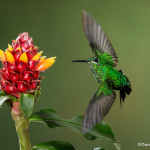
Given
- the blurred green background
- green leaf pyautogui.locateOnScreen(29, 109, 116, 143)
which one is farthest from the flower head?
the blurred green background

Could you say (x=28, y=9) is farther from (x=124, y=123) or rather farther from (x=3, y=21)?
(x=124, y=123)

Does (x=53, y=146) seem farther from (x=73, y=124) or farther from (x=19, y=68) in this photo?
(x=19, y=68)

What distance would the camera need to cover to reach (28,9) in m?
2.01

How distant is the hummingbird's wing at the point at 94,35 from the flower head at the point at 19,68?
0.46ft

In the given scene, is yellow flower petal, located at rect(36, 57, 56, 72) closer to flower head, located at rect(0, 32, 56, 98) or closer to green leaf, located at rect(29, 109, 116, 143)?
flower head, located at rect(0, 32, 56, 98)

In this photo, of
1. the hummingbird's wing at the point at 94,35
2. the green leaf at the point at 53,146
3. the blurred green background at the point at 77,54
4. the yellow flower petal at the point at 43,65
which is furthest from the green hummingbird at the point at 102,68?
the blurred green background at the point at 77,54

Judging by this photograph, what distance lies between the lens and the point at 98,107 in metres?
0.59

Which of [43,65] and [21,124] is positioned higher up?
[43,65]

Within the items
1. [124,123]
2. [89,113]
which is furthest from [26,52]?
[124,123]

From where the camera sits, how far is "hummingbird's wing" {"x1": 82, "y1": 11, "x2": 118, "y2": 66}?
67 centimetres

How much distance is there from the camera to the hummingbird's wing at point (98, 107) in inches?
22.1

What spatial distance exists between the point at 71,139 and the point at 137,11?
1207mm

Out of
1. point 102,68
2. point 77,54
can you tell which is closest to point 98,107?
point 102,68

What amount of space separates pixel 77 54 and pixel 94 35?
140cm
